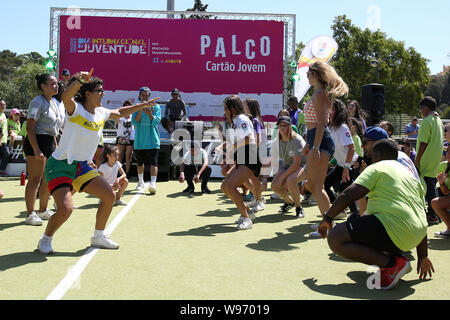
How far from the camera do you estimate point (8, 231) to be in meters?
6.25

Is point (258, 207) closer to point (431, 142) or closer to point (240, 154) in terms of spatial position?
point (240, 154)

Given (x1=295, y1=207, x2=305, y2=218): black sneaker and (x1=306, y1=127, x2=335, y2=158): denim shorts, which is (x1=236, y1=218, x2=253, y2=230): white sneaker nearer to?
(x1=295, y1=207, x2=305, y2=218): black sneaker

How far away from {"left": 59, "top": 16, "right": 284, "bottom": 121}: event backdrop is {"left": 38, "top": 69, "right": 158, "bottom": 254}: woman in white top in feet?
41.8

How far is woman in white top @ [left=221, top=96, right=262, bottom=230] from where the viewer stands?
657 centimetres

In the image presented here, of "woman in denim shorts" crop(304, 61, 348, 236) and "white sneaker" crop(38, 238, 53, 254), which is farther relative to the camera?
"woman in denim shorts" crop(304, 61, 348, 236)

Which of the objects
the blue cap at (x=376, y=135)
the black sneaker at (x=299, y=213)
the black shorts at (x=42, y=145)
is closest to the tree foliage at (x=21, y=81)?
the black shorts at (x=42, y=145)

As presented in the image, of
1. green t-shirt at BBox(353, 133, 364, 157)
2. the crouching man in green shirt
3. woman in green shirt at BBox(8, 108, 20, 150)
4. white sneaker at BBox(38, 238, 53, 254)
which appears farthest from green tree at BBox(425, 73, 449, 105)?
white sneaker at BBox(38, 238, 53, 254)

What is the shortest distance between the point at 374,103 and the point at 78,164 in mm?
9455

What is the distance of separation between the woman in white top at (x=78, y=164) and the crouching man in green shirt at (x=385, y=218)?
2.34 metres

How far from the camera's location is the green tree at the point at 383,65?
43.6 metres

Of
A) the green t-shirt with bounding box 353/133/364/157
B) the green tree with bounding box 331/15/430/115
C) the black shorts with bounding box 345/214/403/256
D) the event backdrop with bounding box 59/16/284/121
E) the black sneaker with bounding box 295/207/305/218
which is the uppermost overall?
the green tree with bounding box 331/15/430/115

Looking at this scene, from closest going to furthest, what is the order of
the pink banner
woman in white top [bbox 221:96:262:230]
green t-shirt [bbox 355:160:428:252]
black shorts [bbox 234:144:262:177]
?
green t-shirt [bbox 355:160:428:252], woman in white top [bbox 221:96:262:230], black shorts [bbox 234:144:262:177], the pink banner

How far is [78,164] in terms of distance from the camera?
16.9 feet

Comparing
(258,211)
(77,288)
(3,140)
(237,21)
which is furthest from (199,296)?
(237,21)
